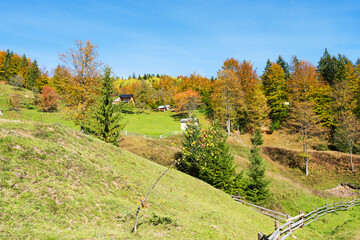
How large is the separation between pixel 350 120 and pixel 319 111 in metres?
11.5

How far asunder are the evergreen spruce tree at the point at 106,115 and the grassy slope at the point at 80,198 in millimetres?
7454

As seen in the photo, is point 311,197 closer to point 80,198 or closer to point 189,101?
point 80,198

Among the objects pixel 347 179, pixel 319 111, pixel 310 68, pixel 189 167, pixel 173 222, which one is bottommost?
pixel 347 179

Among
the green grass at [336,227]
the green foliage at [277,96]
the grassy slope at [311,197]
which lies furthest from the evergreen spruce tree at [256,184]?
the green foliage at [277,96]

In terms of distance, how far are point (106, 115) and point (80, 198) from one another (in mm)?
16141

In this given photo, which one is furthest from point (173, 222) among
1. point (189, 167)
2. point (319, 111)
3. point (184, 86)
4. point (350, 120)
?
point (184, 86)

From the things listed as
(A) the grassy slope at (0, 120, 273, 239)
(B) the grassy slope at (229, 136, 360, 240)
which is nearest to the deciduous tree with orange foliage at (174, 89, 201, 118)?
(B) the grassy slope at (229, 136, 360, 240)

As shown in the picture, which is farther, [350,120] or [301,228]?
[350,120]

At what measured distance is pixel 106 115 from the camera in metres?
23.7

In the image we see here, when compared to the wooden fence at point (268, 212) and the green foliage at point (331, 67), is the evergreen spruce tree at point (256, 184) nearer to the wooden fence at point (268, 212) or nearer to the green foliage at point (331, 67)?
the wooden fence at point (268, 212)

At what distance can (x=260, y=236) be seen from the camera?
368 inches

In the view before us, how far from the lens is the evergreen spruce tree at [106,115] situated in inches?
916

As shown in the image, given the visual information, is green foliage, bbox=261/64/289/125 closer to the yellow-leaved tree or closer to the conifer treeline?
the conifer treeline

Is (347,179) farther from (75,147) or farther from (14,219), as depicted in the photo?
(14,219)
